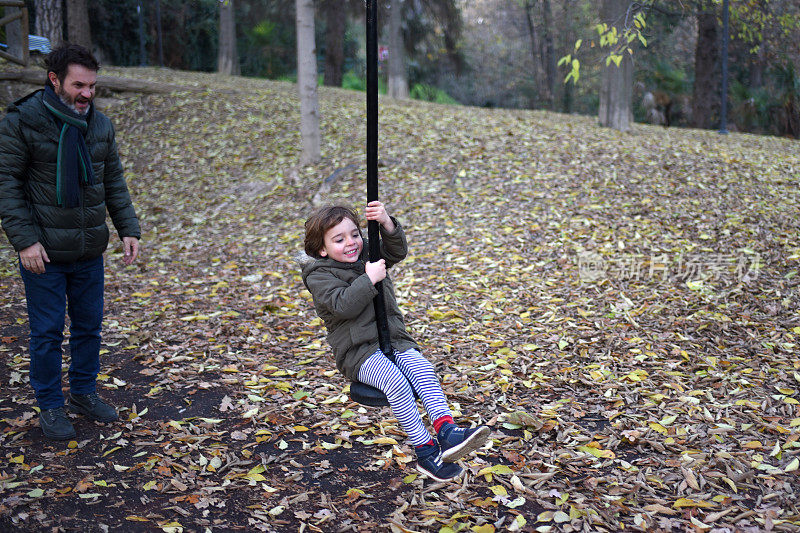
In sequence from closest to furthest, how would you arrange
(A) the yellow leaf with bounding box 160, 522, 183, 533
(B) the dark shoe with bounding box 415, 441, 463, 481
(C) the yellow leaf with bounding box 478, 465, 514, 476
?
(B) the dark shoe with bounding box 415, 441, 463, 481 → (A) the yellow leaf with bounding box 160, 522, 183, 533 → (C) the yellow leaf with bounding box 478, 465, 514, 476

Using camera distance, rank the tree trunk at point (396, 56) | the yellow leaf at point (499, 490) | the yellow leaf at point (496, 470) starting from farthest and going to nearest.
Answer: the tree trunk at point (396, 56) → the yellow leaf at point (496, 470) → the yellow leaf at point (499, 490)

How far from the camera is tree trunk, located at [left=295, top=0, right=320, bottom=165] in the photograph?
9.87m

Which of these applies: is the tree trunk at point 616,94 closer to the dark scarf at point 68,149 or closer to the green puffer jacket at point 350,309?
the green puffer jacket at point 350,309

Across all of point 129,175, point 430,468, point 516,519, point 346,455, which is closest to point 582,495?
point 516,519

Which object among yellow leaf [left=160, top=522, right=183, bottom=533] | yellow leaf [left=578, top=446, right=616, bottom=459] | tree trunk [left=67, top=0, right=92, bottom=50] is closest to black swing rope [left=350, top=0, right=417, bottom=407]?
yellow leaf [left=160, top=522, right=183, bottom=533]

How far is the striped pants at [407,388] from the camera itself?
10.5 feet

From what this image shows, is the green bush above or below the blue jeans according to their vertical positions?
above

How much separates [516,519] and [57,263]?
309 centimetres

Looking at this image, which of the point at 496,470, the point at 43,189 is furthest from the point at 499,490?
the point at 43,189

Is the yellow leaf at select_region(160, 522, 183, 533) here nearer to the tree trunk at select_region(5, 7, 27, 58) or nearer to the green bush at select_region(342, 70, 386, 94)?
the tree trunk at select_region(5, 7, 27, 58)

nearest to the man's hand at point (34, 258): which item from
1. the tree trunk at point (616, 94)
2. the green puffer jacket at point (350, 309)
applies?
the green puffer jacket at point (350, 309)

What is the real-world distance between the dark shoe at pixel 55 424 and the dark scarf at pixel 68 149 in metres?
1.34

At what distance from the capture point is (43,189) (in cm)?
399

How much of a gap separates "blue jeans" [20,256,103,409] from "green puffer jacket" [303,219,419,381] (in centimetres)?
171
